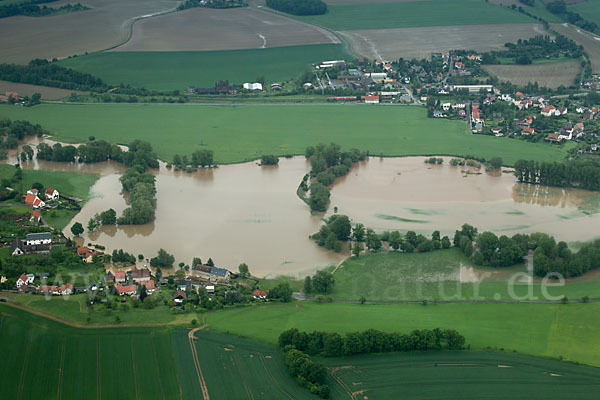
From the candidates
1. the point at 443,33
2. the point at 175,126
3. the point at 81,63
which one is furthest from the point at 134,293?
the point at 443,33

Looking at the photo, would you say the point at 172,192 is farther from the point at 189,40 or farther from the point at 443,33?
the point at 443,33

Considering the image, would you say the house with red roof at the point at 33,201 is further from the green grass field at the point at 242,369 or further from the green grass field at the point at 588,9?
the green grass field at the point at 588,9

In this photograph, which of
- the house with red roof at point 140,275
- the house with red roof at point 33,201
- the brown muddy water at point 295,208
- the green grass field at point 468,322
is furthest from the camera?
the house with red roof at point 33,201

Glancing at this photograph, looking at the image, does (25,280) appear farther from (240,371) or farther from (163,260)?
(240,371)

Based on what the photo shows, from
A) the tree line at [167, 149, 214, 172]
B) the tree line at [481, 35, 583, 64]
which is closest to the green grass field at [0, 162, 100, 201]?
the tree line at [167, 149, 214, 172]

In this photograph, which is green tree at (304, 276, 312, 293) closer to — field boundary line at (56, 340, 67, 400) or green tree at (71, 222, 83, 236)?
field boundary line at (56, 340, 67, 400)

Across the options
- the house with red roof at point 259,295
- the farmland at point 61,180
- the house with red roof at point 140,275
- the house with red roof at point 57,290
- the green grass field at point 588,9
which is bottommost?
the house with red roof at point 259,295

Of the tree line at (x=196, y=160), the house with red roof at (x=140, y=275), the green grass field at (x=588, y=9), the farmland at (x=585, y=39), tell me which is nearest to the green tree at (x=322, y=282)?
the house with red roof at (x=140, y=275)
